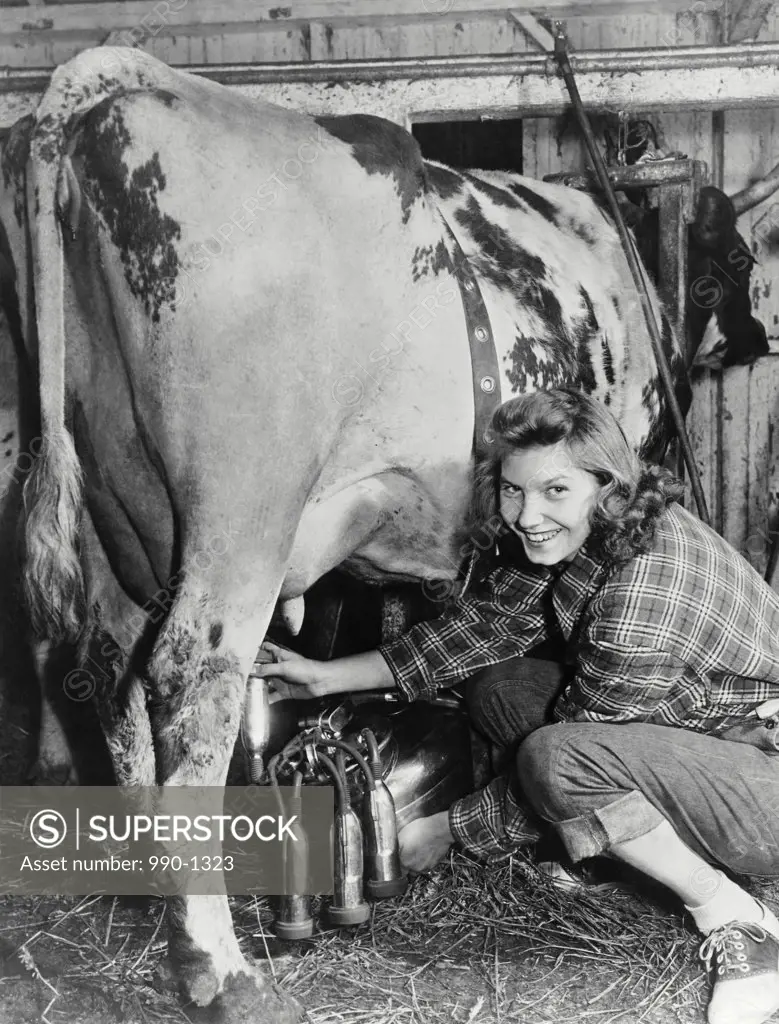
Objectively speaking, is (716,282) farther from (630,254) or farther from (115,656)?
(115,656)

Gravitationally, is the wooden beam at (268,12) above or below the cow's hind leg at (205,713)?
above

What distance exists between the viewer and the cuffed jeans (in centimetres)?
217

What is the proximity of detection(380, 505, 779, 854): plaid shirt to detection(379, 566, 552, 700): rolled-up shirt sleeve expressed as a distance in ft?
0.18

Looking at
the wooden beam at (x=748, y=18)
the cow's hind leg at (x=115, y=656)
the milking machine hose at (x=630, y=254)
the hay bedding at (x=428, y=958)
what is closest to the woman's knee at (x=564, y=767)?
the hay bedding at (x=428, y=958)

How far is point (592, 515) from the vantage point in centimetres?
220

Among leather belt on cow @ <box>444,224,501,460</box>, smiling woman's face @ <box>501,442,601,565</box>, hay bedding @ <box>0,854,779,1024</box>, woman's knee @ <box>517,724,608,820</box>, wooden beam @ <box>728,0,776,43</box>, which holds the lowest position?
hay bedding @ <box>0,854,779,1024</box>

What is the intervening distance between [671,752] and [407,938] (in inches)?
28.8

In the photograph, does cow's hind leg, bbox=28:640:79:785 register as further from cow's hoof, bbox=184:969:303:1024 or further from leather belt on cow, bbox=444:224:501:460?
leather belt on cow, bbox=444:224:501:460

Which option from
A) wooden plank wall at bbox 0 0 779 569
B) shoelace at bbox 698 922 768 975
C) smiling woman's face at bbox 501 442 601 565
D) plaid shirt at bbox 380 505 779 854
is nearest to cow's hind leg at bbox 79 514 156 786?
plaid shirt at bbox 380 505 779 854

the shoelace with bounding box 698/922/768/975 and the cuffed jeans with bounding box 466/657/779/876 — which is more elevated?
the cuffed jeans with bounding box 466/657/779/876

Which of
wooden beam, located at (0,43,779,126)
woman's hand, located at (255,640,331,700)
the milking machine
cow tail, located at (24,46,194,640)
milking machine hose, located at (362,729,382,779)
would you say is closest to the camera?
cow tail, located at (24,46,194,640)

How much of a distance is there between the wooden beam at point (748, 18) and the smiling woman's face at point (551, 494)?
7.75ft

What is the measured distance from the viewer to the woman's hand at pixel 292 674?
262cm

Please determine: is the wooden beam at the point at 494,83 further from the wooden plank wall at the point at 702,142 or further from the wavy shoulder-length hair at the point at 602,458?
the wavy shoulder-length hair at the point at 602,458
